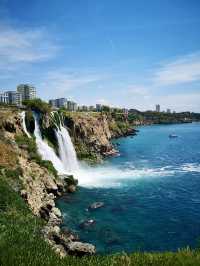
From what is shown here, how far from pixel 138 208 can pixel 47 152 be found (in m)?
25.2

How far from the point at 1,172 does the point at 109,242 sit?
1607cm

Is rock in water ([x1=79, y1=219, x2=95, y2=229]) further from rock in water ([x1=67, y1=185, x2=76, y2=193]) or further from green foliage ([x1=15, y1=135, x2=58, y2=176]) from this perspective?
green foliage ([x1=15, y1=135, x2=58, y2=176])

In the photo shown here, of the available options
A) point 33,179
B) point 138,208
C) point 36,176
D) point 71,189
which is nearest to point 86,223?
point 138,208

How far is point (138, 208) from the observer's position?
45750 millimetres

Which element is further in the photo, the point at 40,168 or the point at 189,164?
the point at 189,164

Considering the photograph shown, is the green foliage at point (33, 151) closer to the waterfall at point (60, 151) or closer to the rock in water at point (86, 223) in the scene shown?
the waterfall at point (60, 151)

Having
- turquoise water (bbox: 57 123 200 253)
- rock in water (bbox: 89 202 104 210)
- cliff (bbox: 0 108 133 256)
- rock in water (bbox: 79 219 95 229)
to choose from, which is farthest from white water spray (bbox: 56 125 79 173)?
rock in water (bbox: 79 219 95 229)

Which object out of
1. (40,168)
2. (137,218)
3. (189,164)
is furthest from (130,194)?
(189,164)

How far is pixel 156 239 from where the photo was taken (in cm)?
3553

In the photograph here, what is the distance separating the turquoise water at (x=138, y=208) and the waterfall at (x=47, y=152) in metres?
5.68

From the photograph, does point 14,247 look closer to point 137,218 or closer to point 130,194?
point 137,218

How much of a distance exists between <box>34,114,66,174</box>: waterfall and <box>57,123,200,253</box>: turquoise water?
5.68 meters

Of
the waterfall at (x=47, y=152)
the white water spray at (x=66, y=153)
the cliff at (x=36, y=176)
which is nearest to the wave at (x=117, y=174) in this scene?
the white water spray at (x=66, y=153)

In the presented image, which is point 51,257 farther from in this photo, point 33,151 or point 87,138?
point 87,138
